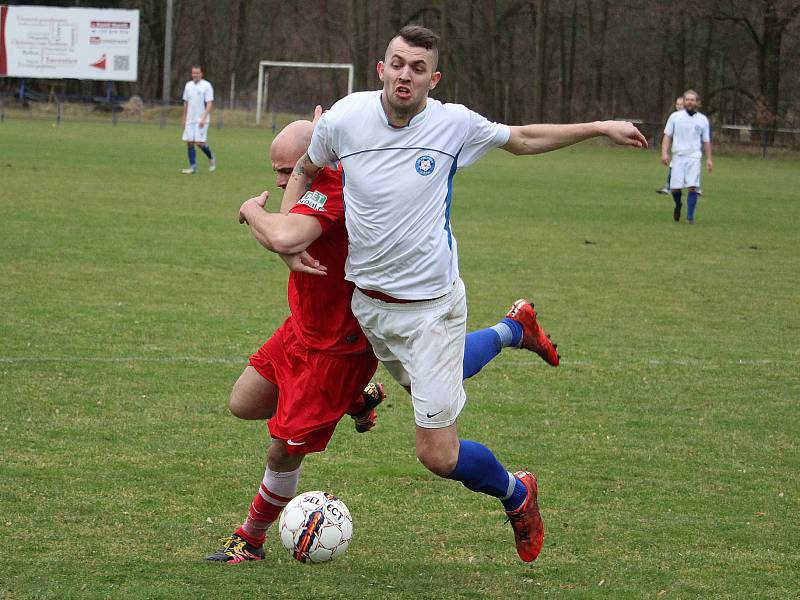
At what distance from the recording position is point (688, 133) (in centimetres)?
1888

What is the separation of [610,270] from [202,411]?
731 cm

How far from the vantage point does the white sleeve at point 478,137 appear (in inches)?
171

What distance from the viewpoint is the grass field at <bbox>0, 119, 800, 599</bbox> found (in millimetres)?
4449

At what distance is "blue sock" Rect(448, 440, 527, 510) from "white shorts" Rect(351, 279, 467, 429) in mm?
167

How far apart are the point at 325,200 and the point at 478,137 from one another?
63cm

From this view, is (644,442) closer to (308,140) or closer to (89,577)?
(308,140)

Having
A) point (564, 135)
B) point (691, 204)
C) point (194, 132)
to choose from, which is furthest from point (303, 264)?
point (194, 132)

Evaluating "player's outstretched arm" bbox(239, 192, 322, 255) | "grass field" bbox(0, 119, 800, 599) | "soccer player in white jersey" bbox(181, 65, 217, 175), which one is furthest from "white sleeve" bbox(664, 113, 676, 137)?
"player's outstretched arm" bbox(239, 192, 322, 255)

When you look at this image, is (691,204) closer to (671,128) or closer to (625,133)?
(671,128)

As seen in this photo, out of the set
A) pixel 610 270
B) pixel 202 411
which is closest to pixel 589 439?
pixel 202 411

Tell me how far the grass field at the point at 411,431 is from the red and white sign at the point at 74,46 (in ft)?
122

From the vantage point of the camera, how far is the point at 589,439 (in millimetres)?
6379

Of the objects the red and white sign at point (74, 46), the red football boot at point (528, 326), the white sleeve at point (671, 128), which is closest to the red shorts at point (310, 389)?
the red football boot at point (528, 326)

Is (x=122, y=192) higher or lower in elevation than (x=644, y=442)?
higher
